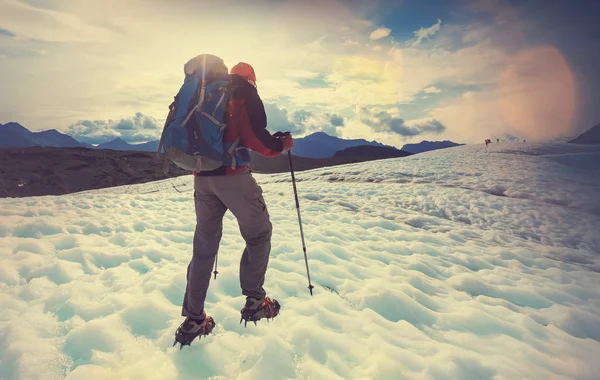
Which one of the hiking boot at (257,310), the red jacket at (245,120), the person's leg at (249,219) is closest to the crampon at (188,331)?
the hiking boot at (257,310)

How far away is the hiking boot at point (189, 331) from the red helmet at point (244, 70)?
8.89 feet

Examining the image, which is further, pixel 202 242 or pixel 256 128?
pixel 202 242

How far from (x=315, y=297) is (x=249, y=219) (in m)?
2.26

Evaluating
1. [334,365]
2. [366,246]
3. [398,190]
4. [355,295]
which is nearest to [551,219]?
[398,190]

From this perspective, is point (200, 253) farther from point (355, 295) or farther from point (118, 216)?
point (118, 216)

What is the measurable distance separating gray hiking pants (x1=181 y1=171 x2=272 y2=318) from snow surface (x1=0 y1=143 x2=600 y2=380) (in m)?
0.71

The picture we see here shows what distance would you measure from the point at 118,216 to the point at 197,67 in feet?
24.1

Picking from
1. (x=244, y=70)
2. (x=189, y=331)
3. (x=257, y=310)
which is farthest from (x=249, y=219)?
(x=244, y=70)

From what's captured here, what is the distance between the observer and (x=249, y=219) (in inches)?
132

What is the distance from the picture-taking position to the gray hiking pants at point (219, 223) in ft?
10.6

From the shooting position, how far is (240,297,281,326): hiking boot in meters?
3.79

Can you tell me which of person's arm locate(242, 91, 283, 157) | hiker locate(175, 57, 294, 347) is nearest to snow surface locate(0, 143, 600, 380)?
hiker locate(175, 57, 294, 347)

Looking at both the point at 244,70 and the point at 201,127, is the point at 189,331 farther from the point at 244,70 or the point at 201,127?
the point at 244,70

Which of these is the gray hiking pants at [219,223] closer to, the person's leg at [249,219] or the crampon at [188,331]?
the person's leg at [249,219]
